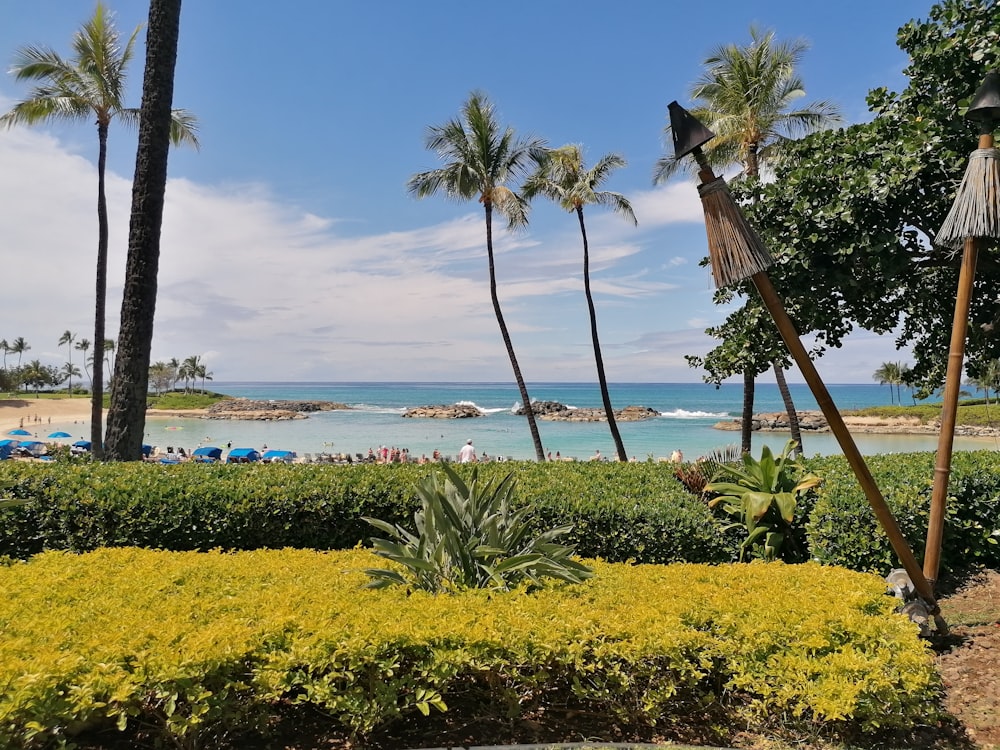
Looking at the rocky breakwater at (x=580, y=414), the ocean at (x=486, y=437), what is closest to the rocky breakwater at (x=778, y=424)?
the ocean at (x=486, y=437)

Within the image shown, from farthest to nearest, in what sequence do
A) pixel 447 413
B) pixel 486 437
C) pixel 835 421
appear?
pixel 447 413
pixel 486 437
pixel 835 421

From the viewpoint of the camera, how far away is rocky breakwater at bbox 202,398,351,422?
64.3 meters

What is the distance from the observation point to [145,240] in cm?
759

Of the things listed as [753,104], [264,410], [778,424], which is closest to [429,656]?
[753,104]

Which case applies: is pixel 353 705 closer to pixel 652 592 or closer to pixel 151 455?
pixel 652 592

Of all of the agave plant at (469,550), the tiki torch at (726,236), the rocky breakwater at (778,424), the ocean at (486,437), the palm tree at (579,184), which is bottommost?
the ocean at (486,437)

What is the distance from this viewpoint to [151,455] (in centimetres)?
2725

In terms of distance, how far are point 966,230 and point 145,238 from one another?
832cm

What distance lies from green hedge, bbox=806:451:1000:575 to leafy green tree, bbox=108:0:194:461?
7.61 meters

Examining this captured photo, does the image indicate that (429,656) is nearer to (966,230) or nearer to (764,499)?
Result: (966,230)

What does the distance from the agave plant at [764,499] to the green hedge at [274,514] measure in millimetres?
303

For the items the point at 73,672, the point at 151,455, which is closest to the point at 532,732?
the point at 73,672

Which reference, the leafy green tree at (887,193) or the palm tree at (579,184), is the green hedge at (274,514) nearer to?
the leafy green tree at (887,193)

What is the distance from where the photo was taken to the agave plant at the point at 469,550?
3.52 metres
